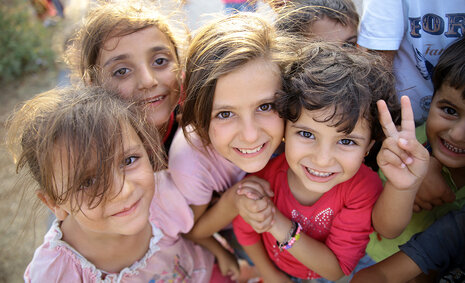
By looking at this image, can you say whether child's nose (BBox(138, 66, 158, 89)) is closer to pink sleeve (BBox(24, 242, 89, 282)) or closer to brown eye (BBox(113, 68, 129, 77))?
brown eye (BBox(113, 68, 129, 77))

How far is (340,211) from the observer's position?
1.52 m

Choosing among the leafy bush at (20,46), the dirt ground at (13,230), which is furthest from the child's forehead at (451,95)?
the leafy bush at (20,46)

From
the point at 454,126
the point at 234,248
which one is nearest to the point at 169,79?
the point at 234,248

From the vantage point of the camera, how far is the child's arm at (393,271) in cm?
140

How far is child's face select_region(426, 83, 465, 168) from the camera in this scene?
4.73ft

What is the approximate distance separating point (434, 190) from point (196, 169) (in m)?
1.05

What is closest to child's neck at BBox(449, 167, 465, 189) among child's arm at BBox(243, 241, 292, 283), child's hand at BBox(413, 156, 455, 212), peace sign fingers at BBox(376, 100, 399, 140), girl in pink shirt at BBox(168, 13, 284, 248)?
child's hand at BBox(413, 156, 455, 212)

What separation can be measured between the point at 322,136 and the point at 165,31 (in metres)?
1.06

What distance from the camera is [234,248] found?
231 cm

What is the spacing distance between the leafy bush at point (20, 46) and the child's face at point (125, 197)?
4.20 m

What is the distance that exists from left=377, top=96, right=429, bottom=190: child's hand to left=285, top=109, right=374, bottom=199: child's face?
90 millimetres

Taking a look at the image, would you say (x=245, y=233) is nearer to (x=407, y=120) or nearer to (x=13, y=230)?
(x=407, y=120)

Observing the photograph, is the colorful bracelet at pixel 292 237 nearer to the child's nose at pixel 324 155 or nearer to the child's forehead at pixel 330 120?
the child's nose at pixel 324 155

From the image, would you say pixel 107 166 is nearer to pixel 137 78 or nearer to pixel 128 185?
pixel 128 185
